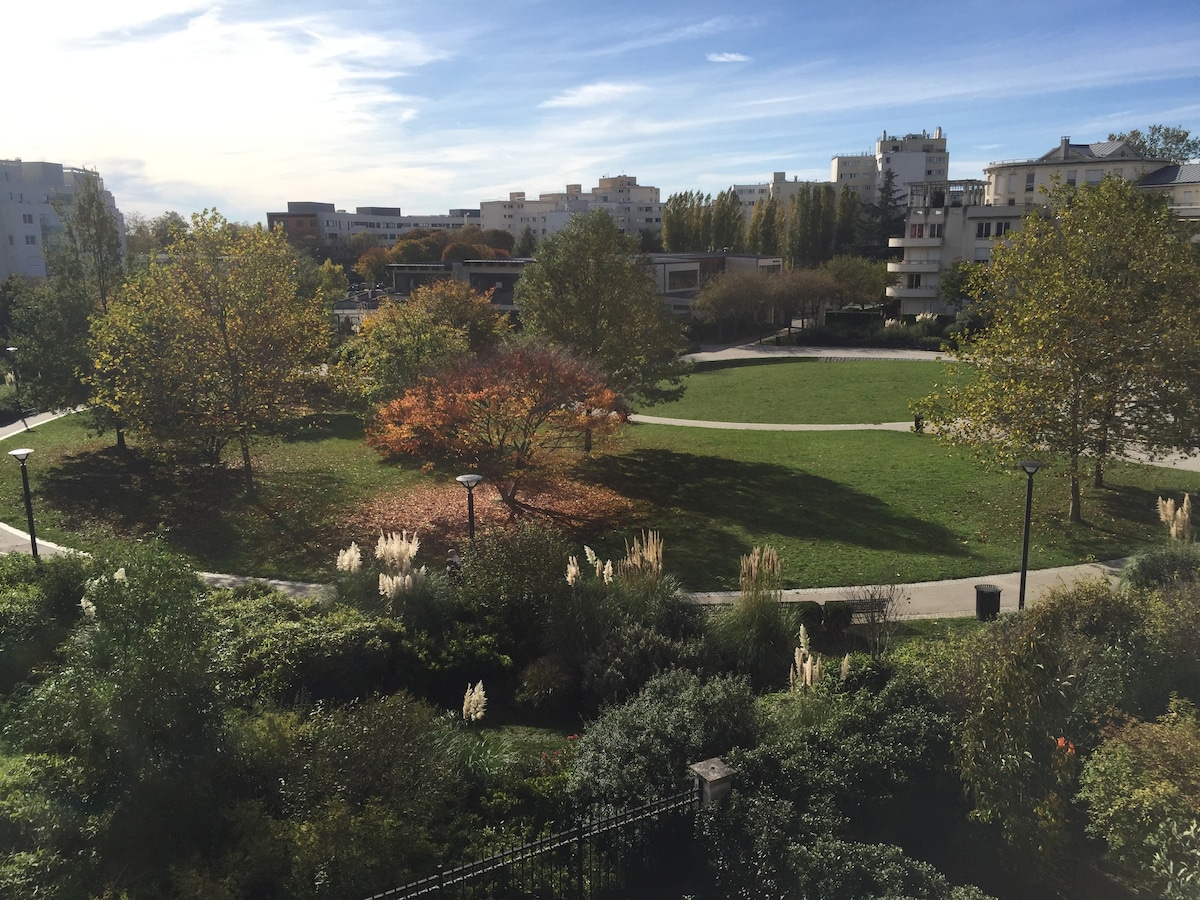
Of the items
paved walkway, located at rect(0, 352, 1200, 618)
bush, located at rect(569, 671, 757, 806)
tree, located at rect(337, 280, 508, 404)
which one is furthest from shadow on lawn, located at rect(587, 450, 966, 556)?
bush, located at rect(569, 671, 757, 806)

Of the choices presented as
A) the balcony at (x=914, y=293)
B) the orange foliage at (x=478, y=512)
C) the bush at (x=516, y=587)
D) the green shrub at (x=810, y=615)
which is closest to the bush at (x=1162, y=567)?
the green shrub at (x=810, y=615)

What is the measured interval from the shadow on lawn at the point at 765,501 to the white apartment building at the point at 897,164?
3690 inches

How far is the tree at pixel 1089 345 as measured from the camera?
18250mm

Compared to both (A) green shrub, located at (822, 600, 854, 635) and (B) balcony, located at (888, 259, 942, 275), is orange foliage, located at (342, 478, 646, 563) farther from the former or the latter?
(B) balcony, located at (888, 259, 942, 275)

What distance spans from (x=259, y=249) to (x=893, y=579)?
56.6ft

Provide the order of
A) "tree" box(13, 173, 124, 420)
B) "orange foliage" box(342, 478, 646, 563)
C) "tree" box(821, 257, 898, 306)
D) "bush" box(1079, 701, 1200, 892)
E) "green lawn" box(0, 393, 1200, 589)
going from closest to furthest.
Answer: "bush" box(1079, 701, 1200, 892)
"green lawn" box(0, 393, 1200, 589)
"orange foliage" box(342, 478, 646, 563)
"tree" box(13, 173, 124, 420)
"tree" box(821, 257, 898, 306)

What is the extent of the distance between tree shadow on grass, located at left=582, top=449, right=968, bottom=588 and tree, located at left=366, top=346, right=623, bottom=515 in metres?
3.13

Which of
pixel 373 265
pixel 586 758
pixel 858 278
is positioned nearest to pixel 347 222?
pixel 373 265

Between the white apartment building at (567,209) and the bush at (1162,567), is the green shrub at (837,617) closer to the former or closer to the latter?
the bush at (1162,567)

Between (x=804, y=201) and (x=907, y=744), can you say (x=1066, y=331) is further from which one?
(x=804, y=201)

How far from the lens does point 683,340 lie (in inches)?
1155

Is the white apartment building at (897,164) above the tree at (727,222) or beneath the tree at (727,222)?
above

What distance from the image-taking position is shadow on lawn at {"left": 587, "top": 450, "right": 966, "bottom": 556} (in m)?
18.8

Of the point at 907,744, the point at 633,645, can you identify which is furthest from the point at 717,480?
the point at 907,744
